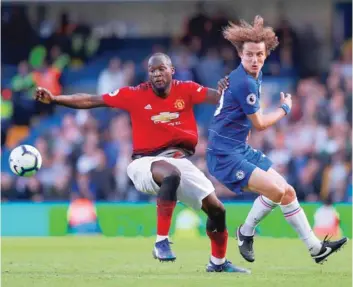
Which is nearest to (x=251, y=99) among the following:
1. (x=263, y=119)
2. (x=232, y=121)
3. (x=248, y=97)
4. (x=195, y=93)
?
(x=248, y=97)

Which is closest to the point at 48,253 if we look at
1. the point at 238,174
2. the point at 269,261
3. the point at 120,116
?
the point at 269,261

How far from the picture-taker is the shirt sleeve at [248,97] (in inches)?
433

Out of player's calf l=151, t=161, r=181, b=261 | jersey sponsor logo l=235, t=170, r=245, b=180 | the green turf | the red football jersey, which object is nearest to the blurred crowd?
the green turf

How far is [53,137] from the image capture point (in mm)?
22625

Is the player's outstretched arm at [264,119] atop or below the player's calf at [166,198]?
atop

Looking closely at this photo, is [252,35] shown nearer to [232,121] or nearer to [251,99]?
[251,99]

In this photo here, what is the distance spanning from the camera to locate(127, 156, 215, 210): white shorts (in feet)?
37.6

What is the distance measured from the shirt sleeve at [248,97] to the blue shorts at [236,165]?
0.53 m

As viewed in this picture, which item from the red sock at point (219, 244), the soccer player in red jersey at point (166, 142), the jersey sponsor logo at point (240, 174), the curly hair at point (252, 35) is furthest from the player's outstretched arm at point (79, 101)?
the red sock at point (219, 244)

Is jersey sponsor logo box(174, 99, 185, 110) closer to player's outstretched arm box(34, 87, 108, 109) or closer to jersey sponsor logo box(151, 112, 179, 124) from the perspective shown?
jersey sponsor logo box(151, 112, 179, 124)

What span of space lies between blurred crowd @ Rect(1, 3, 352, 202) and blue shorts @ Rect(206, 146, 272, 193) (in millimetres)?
8283

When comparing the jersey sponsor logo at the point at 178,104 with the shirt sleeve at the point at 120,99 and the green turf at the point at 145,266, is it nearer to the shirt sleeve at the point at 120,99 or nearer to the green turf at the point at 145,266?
the shirt sleeve at the point at 120,99

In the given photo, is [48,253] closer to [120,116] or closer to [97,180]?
[97,180]

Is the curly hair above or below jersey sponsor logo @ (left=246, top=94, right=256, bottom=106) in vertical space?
above
